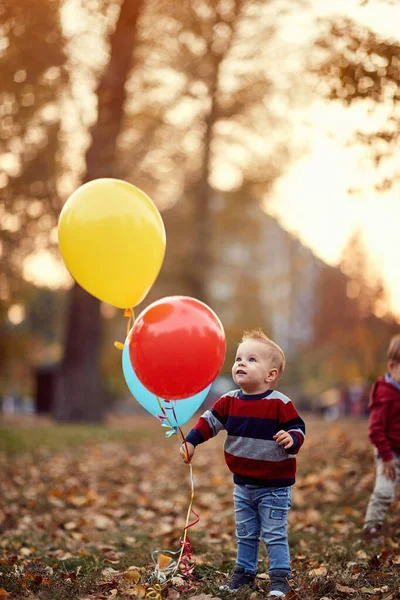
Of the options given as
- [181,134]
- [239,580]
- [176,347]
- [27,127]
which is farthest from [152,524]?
[181,134]

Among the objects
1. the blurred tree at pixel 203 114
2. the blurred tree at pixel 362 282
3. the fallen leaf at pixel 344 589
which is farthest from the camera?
the blurred tree at pixel 362 282

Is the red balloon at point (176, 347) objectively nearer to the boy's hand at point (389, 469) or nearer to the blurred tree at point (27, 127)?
the boy's hand at point (389, 469)

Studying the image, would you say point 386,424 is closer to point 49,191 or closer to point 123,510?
point 123,510

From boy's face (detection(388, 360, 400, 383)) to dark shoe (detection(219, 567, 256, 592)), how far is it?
1.94m

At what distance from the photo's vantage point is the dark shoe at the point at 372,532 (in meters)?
5.54

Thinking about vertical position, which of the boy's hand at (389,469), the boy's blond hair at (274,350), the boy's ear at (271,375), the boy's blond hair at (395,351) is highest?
the boy's blond hair at (274,350)

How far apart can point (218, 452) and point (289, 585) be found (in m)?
7.73

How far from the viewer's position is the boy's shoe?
385 centimetres

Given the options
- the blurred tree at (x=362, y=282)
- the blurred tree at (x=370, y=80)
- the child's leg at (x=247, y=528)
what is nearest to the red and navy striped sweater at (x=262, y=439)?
the child's leg at (x=247, y=528)

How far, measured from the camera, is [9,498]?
7.39 m

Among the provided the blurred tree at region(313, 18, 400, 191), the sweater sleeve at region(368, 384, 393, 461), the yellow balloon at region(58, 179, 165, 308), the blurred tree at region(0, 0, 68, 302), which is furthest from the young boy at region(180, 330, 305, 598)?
the blurred tree at region(0, 0, 68, 302)

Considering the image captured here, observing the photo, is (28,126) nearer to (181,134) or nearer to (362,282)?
(181,134)

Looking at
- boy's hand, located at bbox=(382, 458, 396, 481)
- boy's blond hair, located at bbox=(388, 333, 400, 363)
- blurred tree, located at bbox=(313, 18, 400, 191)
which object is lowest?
boy's hand, located at bbox=(382, 458, 396, 481)

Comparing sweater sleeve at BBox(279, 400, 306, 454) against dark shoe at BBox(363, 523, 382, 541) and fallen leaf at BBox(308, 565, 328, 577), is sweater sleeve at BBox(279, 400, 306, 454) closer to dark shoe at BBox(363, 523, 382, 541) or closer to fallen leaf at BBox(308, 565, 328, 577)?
fallen leaf at BBox(308, 565, 328, 577)
